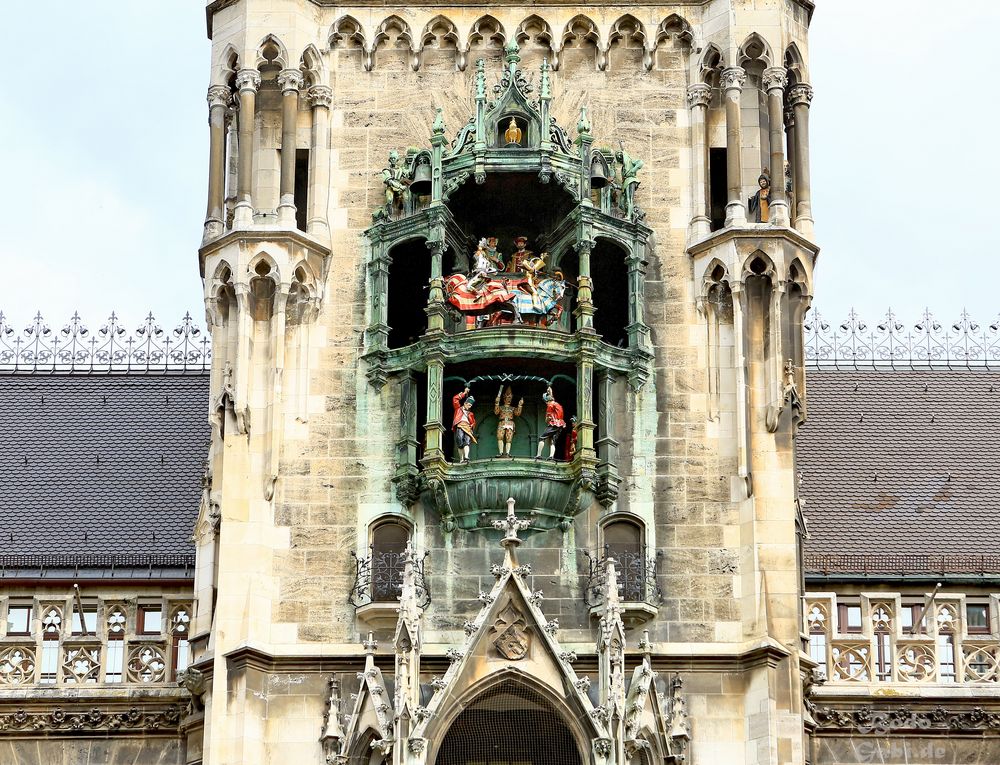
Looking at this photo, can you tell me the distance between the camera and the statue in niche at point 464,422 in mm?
35594

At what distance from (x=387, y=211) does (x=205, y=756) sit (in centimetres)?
808

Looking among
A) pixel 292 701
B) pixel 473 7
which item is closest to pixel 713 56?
pixel 473 7

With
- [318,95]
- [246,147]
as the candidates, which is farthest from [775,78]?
[246,147]

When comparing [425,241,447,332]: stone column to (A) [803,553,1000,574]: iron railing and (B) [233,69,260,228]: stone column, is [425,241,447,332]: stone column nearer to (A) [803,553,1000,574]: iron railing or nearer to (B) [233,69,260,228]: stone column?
(B) [233,69,260,228]: stone column

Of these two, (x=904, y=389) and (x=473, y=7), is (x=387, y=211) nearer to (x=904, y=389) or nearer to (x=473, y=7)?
(x=473, y=7)

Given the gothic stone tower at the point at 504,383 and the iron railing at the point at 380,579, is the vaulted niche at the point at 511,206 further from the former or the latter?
the iron railing at the point at 380,579

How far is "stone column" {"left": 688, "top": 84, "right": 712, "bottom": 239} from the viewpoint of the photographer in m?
37.0

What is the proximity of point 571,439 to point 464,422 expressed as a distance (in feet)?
4.81

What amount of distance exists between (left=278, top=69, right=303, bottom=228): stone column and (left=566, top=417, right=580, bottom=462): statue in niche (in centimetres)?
473

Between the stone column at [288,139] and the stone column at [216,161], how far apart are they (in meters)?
0.88

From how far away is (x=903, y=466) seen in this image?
136 ft

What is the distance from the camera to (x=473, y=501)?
3497 centimetres

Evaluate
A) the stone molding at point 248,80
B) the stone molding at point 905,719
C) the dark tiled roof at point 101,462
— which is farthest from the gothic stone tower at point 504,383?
the dark tiled roof at point 101,462

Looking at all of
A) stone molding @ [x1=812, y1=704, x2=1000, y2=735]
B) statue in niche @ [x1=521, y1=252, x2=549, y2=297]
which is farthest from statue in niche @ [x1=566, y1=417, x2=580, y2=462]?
stone molding @ [x1=812, y1=704, x2=1000, y2=735]
